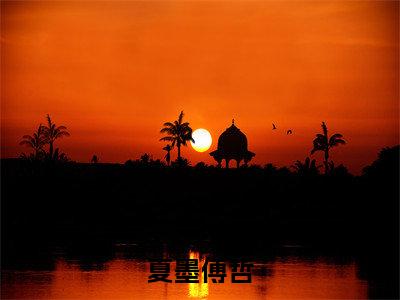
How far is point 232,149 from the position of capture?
81188mm

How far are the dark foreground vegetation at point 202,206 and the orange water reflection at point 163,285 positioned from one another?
5.25 metres

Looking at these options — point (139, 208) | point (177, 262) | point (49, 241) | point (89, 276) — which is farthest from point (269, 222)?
point (89, 276)

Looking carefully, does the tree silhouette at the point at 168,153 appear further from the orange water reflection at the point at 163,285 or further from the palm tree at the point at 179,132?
the orange water reflection at the point at 163,285

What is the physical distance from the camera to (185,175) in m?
62.7

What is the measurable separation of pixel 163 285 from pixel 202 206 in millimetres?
32297

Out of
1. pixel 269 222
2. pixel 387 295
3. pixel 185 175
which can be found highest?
pixel 185 175

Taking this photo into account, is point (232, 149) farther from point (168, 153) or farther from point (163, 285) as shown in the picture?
point (163, 285)

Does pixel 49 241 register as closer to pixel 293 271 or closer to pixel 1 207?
pixel 293 271

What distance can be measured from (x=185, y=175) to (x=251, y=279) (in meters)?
39.9

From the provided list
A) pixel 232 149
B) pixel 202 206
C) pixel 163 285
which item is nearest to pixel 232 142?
pixel 232 149

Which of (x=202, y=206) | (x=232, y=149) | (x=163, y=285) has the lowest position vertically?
(x=163, y=285)

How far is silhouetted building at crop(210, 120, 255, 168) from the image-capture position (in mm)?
81250

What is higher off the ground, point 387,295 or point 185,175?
point 185,175

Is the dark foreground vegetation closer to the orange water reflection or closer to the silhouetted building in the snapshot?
the orange water reflection
